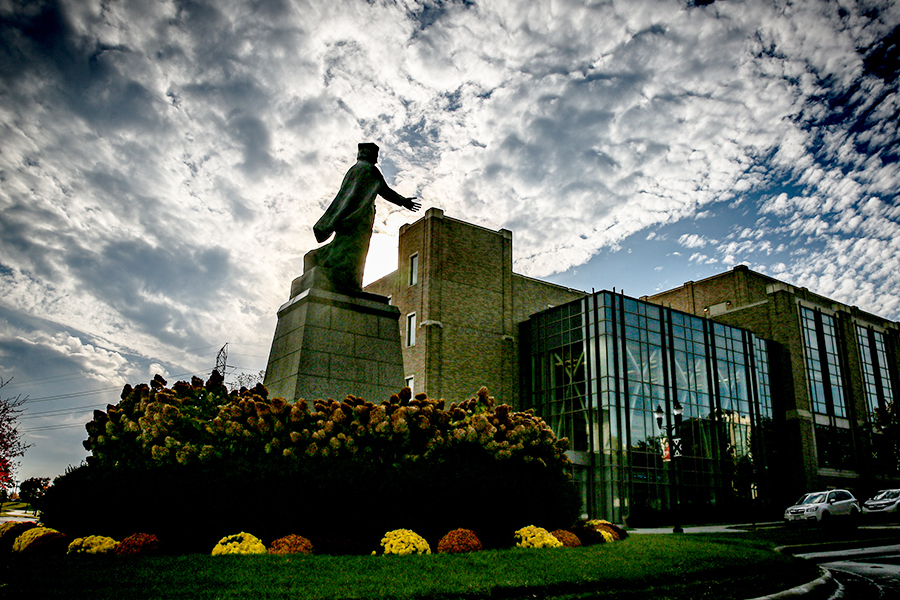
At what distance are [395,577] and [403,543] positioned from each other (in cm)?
164

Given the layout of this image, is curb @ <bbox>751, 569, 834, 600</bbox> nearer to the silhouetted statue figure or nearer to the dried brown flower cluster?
the dried brown flower cluster

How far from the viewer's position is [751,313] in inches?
1868

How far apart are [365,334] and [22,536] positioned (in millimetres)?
6178

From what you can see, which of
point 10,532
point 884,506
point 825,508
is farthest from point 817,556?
point 884,506

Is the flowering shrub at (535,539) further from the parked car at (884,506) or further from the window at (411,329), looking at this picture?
the window at (411,329)

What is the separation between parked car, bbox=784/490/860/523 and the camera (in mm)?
25219

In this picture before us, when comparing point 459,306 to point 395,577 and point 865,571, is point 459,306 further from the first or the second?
point 395,577

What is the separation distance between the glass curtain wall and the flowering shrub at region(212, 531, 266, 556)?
27.4 metres

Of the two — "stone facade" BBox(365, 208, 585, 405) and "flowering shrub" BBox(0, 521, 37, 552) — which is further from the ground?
"stone facade" BBox(365, 208, 585, 405)

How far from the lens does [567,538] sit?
31.7 feet

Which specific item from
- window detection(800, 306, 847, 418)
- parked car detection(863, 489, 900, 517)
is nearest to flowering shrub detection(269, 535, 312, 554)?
parked car detection(863, 489, 900, 517)

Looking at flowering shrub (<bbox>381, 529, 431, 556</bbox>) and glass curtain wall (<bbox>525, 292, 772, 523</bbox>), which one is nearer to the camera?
flowering shrub (<bbox>381, 529, 431, 556</bbox>)

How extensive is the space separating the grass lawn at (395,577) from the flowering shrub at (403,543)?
17.7 inches

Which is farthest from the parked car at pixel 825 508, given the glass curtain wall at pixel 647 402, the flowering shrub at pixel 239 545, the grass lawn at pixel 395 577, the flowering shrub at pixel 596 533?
the flowering shrub at pixel 239 545
